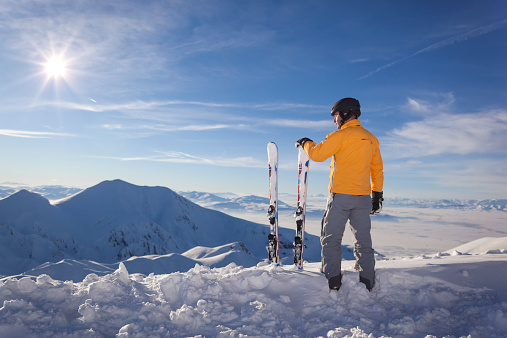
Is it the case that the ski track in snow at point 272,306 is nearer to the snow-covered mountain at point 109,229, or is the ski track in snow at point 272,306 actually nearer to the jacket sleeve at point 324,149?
the jacket sleeve at point 324,149

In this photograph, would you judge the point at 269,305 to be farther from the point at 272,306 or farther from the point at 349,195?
the point at 349,195

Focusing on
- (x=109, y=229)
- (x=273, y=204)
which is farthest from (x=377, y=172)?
(x=109, y=229)

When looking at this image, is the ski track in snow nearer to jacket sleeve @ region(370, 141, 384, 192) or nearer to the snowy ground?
the snowy ground

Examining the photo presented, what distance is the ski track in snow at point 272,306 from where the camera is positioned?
126 inches

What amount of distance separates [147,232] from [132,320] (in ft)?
291

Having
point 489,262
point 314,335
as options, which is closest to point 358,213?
point 314,335

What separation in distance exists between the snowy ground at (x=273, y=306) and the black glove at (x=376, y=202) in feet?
3.20

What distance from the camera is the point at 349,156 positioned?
14.4 ft

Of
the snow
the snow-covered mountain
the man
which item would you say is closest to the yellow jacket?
the man

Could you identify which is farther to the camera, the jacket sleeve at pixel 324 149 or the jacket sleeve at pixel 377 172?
the jacket sleeve at pixel 377 172

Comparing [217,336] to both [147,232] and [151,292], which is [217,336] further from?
[147,232]

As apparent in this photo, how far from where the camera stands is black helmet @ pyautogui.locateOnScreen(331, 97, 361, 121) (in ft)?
15.1

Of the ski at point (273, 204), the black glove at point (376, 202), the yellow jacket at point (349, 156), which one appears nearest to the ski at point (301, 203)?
the ski at point (273, 204)

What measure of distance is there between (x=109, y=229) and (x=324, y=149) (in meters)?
90.4
